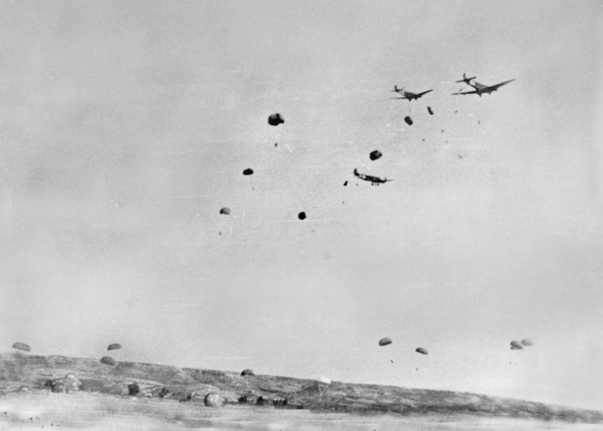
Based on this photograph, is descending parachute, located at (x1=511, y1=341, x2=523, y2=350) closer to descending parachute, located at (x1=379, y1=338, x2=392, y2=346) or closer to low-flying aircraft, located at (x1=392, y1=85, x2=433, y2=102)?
descending parachute, located at (x1=379, y1=338, x2=392, y2=346)

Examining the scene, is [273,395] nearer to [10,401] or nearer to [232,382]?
[232,382]

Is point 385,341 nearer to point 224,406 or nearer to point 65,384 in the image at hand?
point 224,406

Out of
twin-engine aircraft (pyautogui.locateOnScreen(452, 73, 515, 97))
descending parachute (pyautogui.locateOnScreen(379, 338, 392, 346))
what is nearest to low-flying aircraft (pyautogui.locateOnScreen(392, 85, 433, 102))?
twin-engine aircraft (pyautogui.locateOnScreen(452, 73, 515, 97))

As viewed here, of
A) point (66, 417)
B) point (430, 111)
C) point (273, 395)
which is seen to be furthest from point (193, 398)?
point (430, 111)

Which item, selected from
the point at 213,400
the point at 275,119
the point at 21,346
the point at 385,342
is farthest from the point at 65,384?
the point at 275,119

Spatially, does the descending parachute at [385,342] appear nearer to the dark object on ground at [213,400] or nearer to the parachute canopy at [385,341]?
the parachute canopy at [385,341]

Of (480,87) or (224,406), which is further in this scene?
(224,406)


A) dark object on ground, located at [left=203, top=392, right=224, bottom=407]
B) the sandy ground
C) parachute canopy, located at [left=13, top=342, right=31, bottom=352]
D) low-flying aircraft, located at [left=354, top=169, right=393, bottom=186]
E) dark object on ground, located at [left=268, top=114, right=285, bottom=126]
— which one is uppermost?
dark object on ground, located at [left=268, top=114, right=285, bottom=126]
